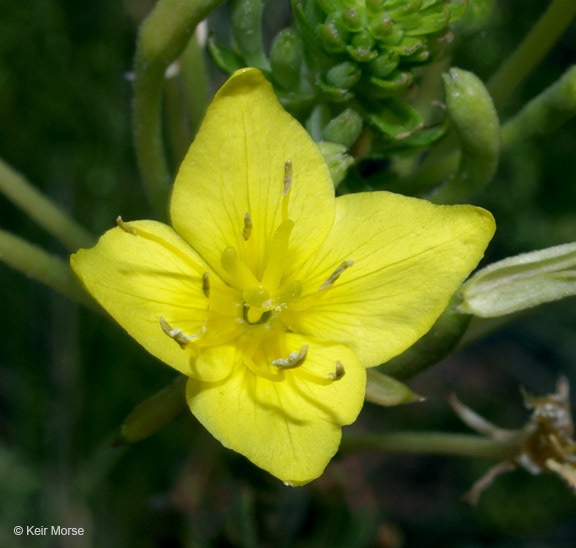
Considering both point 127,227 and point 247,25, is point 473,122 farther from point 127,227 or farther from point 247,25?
point 127,227

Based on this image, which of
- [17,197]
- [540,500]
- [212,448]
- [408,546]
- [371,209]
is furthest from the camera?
[408,546]

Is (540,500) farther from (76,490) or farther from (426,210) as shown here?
(426,210)

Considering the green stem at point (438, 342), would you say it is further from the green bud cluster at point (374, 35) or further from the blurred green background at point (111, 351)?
the blurred green background at point (111, 351)

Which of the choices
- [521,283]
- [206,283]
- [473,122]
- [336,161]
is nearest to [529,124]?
[473,122]

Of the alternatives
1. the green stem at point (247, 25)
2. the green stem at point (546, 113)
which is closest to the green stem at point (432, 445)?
the green stem at point (546, 113)

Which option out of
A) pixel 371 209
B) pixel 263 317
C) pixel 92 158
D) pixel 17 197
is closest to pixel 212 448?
pixel 263 317

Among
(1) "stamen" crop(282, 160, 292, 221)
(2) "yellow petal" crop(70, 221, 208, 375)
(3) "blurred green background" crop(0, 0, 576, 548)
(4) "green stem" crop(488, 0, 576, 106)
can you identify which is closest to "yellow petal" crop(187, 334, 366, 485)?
(2) "yellow petal" crop(70, 221, 208, 375)
